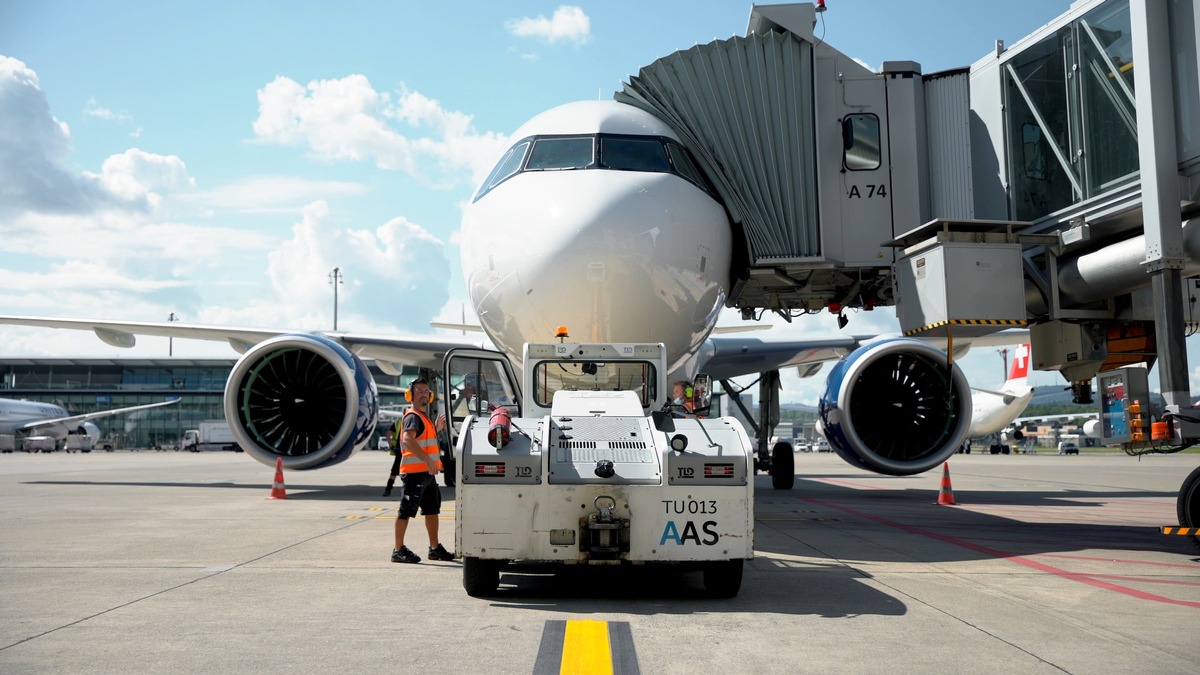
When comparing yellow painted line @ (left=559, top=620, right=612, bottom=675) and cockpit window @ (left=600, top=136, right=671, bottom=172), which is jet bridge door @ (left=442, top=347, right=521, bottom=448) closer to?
cockpit window @ (left=600, top=136, right=671, bottom=172)

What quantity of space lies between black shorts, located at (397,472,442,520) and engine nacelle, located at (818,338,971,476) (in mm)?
6383

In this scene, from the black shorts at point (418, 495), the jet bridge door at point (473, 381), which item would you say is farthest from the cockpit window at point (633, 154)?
the black shorts at point (418, 495)

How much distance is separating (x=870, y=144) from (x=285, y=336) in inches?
333

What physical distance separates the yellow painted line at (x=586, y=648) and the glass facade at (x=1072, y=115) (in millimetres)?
5975

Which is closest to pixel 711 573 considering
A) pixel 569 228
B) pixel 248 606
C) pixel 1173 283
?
pixel 248 606

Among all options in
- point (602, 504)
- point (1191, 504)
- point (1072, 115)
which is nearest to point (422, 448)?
point (602, 504)

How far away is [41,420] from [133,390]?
66.4ft

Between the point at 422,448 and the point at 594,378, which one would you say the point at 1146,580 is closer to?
the point at 594,378

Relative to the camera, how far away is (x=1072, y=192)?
8711mm

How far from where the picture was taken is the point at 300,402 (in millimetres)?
14000

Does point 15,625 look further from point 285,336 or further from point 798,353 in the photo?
point 798,353

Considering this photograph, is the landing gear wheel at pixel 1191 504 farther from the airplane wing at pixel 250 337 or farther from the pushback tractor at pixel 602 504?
the airplane wing at pixel 250 337

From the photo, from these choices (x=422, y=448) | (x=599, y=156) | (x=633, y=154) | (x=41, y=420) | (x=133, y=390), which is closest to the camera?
(x=422, y=448)

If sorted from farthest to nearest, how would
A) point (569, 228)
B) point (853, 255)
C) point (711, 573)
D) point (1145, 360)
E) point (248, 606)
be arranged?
point (853, 255) → point (1145, 360) → point (569, 228) → point (711, 573) → point (248, 606)
